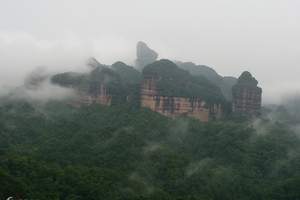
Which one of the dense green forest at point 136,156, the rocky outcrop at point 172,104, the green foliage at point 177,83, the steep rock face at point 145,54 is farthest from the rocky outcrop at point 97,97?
the steep rock face at point 145,54

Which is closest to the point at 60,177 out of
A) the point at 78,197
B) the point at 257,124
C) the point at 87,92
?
the point at 78,197

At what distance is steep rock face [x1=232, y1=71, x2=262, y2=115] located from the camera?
10150 centimetres

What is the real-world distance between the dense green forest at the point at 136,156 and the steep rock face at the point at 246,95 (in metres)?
3.36

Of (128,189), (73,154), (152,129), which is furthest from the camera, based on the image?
(152,129)

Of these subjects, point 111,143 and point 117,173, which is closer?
point 117,173

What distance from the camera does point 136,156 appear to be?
75625 millimetres

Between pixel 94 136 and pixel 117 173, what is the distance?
1721 centimetres

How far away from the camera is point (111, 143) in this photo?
258 ft

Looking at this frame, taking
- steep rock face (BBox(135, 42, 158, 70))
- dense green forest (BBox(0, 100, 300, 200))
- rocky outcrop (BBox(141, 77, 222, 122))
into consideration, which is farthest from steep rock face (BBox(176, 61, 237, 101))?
rocky outcrop (BBox(141, 77, 222, 122))

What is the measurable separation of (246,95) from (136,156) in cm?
3250

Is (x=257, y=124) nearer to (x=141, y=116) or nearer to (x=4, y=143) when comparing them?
(x=141, y=116)

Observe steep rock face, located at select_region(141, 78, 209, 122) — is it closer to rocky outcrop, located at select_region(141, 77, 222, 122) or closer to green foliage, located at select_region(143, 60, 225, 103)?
rocky outcrop, located at select_region(141, 77, 222, 122)

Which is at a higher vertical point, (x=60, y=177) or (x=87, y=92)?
(x=87, y=92)

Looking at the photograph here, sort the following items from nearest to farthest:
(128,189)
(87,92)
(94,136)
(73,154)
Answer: (128,189), (73,154), (94,136), (87,92)
